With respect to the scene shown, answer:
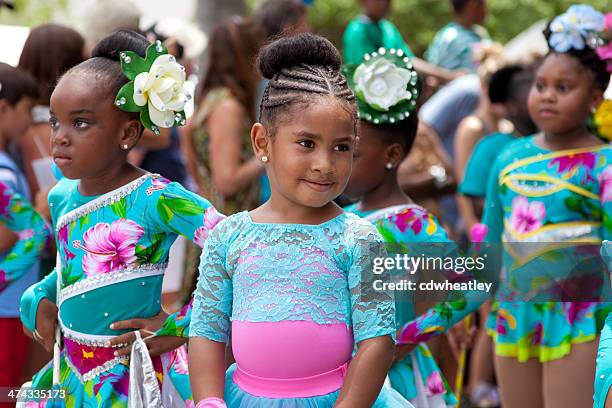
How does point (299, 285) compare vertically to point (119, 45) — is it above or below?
below

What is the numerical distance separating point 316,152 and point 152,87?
805mm

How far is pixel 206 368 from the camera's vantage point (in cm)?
302

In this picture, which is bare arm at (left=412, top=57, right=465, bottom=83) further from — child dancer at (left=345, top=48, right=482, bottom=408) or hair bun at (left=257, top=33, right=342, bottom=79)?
hair bun at (left=257, top=33, right=342, bottom=79)

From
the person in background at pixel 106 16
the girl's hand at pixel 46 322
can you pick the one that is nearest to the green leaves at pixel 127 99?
the girl's hand at pixel 46 322

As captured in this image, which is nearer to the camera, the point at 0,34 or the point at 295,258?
the point at 295,258

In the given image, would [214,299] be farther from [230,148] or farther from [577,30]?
[230,148]

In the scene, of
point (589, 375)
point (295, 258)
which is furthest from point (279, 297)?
point (589, 375)

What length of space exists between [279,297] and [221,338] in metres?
0.24

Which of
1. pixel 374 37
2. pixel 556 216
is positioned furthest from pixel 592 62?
pixel 374 37

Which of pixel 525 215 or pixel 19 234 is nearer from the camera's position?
pixel 19 234

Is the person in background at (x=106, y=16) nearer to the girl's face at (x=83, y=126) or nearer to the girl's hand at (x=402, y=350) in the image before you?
the girl's face at (x=83, y=126)

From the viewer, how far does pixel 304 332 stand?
2977 mm

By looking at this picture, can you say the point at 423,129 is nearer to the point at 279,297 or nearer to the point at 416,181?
the point at 416,181

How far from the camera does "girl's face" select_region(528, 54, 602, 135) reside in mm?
4613
